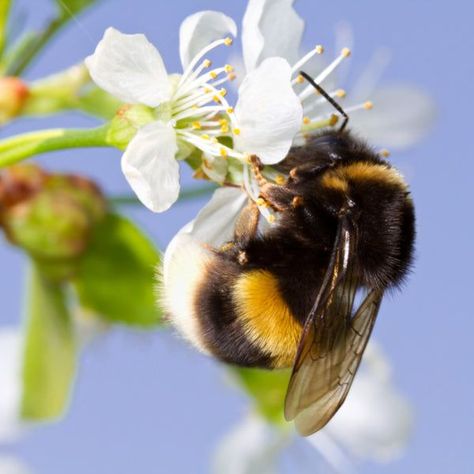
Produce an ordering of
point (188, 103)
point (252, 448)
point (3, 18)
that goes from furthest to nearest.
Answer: point (252, 448)
point (3, 18)
point (188, 103)

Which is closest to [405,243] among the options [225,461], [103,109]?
[103,109]

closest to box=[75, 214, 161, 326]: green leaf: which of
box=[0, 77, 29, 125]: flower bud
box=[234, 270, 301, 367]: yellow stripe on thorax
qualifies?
box=[0, 77, 29, 125]: flower bud

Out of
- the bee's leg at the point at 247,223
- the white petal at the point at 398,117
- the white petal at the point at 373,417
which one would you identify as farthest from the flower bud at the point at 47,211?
the white petal at the point at 373,417

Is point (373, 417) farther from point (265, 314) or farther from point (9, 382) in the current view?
point (265, 314)

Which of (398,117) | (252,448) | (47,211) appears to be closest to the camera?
(47,211)

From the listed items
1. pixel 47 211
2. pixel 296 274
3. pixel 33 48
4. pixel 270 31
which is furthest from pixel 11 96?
pixel 296 274

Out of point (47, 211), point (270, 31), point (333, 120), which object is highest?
point (270, 31)

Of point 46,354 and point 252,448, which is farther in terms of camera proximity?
point 252,448

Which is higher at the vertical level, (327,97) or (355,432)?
(327,97)
